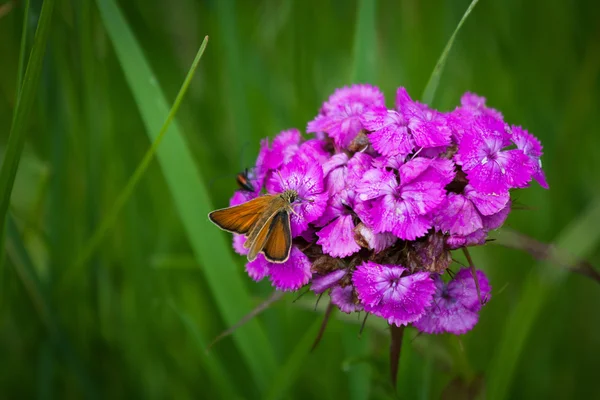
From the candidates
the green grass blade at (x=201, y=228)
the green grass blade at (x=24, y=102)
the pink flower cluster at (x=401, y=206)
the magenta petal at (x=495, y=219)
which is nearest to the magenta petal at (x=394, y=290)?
the pink flower cluster at (x=401, y=206)

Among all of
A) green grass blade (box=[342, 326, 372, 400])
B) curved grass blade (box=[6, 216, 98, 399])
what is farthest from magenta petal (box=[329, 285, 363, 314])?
curved grass blade (box=[6, 216, 98, 399])

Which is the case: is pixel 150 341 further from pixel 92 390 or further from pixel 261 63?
pixel 261 63

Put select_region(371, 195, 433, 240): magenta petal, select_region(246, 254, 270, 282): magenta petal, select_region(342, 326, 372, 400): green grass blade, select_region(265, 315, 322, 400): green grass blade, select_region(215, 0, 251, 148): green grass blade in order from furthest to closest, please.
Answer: select_region(215, 0, 251, 148): green grass blade < select_region(342, 326, 372, 400): green grass blade < select_region(265, 315, 322, 400): green grass blade < select_region(246, 254, 270, 282): magenta petal < select_region(371, 195, 433, 240): magenta petal

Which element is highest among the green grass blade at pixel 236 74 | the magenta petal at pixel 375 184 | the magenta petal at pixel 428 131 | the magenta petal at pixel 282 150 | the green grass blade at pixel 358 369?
the green grass blade at pixel 236 74

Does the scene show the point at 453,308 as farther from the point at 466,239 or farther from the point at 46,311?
the point at 46,311

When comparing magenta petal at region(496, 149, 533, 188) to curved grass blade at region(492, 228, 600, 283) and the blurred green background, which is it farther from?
the blurred green background

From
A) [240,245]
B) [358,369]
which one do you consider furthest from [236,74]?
[358,369]

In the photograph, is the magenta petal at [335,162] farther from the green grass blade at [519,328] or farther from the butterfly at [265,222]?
the green grass blade at [519,328]
